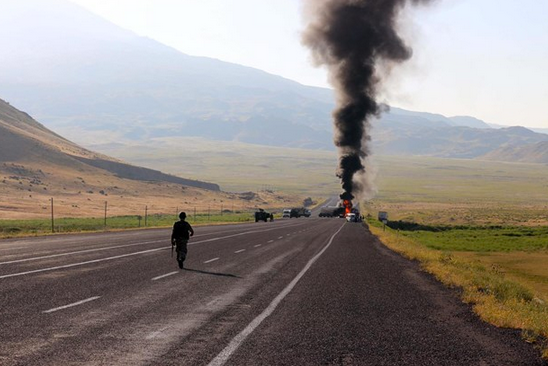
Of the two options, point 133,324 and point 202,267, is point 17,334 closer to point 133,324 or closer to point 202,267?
point 133,324

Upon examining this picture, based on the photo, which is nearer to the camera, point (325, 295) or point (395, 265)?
point (325, 295)

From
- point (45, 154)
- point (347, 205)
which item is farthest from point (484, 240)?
point (45, 154)

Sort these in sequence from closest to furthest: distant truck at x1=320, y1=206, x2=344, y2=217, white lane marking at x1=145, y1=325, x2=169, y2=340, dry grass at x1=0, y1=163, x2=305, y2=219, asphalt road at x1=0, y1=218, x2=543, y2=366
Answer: asphalt road at x1=0, y1=218, x2=543, y2=366 < white lane marking at x1=145, y1=325, x2=169, y2=340 < distant truck at x1=320, y1=206, x2=344, y2=217 < dry grass at x1=0, y1=163, x2=305, y2=219

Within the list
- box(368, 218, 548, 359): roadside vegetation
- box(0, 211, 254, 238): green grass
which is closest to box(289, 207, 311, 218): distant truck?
box(0, 211, 254, 238): green grass

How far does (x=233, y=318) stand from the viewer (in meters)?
12.0

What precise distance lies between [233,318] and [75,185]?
442 ft

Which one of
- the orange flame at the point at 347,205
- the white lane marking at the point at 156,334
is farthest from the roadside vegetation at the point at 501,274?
the orange flame at the point at 347,205

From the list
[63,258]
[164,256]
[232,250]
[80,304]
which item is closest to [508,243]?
[232,250]

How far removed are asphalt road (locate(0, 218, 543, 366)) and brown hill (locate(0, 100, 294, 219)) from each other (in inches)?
3001

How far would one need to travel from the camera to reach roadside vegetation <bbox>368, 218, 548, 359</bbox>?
40.6ft

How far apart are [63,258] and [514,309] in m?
15.2

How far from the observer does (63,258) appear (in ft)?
76.5

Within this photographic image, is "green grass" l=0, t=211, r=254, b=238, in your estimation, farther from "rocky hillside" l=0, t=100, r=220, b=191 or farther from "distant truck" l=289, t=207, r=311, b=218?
"rocky hillside" l=0, t=100, r=220, b=191

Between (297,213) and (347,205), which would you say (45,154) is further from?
(347,205)
